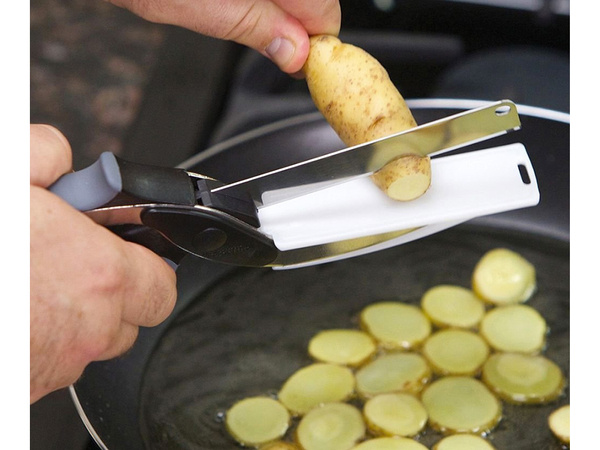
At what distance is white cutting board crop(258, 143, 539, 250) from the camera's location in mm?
735

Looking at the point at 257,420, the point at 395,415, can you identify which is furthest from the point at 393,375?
the point at 257,420

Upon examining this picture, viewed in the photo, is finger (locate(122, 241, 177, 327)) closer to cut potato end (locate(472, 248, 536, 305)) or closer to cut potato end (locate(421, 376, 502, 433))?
cut potato end (locate(421, 376, 502, 433))

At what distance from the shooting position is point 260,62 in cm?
129

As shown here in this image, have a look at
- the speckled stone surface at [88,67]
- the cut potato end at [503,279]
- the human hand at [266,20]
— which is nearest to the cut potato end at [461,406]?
the cut potato end at [503,279]

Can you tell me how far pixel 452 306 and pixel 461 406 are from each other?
0.58 feet

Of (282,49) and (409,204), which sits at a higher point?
(282,49)

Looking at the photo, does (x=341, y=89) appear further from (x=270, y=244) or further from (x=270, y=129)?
(x=270, y=129)

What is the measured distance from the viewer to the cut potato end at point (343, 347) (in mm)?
917

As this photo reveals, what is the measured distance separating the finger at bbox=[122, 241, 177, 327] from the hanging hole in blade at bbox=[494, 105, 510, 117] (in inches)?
13.6

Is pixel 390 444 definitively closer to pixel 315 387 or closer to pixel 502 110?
pixel 315 387

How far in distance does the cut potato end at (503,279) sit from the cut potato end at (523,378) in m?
0.10

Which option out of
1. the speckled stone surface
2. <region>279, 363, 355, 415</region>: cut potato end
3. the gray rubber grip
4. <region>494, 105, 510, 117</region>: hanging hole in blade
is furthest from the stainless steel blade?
the speckled stone surface

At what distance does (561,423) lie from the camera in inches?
31.6

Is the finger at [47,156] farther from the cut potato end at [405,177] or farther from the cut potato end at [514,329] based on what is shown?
the cut potato end at [514,329]
